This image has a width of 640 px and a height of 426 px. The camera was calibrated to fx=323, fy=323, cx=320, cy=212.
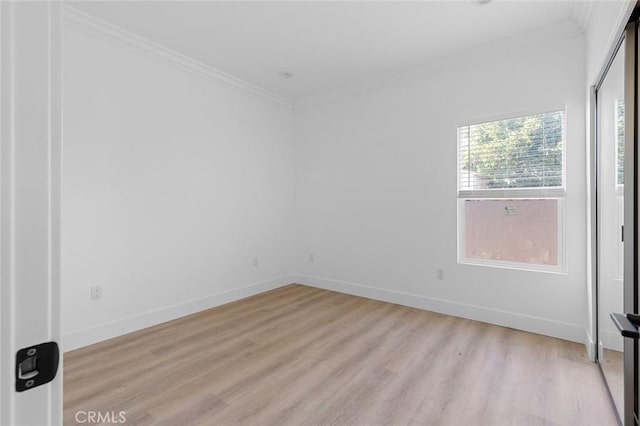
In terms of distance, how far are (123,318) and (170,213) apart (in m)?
1.11

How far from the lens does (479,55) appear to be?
3.34 meters

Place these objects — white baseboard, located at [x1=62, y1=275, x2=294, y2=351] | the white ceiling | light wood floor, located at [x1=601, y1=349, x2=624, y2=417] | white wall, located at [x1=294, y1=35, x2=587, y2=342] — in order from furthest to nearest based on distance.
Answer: white wall, located at [x1=294, y1=35, x2=587, y2=342], white baseboard, located at [x1=62, y1=275, x2=294, y2=351], the white ceiling, light wood floor, located at [x1=601, y1=349, x2=624, y2=417]

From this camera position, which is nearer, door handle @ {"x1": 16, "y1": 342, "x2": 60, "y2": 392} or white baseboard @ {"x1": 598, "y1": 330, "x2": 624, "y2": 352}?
door handle @ {"x1": 16, "y1": 342, "x2": 60, "y2": 392}

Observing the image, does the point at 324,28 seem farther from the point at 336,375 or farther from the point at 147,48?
the point at 336,375

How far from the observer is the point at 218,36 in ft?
10.2

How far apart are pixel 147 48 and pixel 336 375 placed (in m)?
3.47

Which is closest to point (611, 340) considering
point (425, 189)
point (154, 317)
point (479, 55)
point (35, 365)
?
point (425, 189)

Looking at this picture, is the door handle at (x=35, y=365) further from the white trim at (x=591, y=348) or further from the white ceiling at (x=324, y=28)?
the white trim at (x=591, y=348)

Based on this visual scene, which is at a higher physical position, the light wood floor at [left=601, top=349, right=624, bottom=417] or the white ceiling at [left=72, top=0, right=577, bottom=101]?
the white ceiling at [left=72, top=0, right=577, bottom=101]

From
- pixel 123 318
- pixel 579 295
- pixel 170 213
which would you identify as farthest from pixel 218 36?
pixel 579 295

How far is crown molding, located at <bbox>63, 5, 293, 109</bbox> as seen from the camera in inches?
108

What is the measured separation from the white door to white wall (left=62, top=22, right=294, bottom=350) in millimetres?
2767

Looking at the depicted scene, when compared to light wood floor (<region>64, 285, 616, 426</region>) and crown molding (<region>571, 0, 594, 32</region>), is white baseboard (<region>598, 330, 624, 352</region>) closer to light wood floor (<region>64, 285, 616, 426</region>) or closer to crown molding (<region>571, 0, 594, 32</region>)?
light wood floor (<region>64, 285, 616, 426</region>)

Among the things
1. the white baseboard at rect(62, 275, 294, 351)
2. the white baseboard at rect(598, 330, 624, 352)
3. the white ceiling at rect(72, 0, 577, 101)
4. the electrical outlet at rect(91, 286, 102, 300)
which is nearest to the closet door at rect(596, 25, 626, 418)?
the white baseboard at rect(598, 330, 624, 352)
